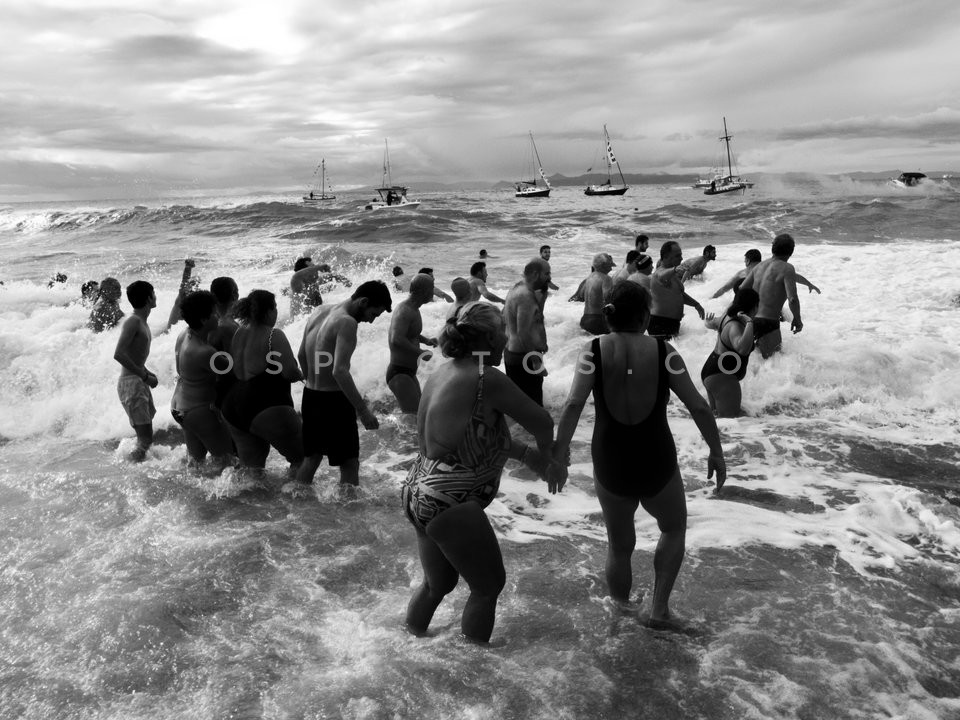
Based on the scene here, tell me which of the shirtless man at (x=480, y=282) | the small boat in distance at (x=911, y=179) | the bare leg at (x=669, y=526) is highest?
the small boat in distance at (x=911, y=179)

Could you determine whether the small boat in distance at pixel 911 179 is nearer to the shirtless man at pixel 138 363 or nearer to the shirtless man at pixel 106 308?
the shirtless man at pixel 106 308

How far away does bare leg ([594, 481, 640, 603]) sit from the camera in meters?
3.51

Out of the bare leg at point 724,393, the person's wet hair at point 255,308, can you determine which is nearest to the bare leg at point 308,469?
the person's wet hair at point 255,308

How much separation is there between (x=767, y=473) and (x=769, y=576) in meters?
2.06

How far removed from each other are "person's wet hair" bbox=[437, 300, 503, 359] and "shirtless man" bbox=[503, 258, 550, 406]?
346 centimetres

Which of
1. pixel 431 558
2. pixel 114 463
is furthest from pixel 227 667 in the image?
pixel 114 463

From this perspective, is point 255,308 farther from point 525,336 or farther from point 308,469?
point 525,336

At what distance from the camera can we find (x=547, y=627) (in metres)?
3.76

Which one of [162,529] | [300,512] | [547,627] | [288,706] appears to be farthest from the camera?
[300,512]

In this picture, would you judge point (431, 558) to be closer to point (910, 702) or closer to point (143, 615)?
point (143, 615)

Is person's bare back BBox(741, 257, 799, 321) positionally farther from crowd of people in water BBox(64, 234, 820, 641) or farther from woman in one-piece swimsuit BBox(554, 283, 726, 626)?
woman in one-piece swimsuit BBox(554, 283, 726, 626)

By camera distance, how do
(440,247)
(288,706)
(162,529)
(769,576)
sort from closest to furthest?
(288,706)
(769,576)
(162,529)
(440,247)

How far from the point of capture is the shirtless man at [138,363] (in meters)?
5.84

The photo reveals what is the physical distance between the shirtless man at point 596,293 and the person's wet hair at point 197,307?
4241mm
